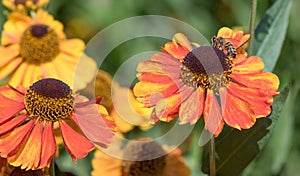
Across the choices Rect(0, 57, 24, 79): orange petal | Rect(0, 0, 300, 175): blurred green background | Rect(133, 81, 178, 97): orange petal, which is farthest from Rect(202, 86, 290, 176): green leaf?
Rect(0, 0, 300, 175): blurred green background

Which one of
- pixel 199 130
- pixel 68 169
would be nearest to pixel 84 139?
pixel 68 169

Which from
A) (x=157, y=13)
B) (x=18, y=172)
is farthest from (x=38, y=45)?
(x=157, y=13)

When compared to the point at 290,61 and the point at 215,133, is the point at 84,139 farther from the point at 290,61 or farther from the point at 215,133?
the point at 290,61

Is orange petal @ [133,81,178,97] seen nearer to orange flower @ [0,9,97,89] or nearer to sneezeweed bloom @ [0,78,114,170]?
sneezeweed bloom @ [0,78,114,170]

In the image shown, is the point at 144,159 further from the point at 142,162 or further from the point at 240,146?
the point at 240,146

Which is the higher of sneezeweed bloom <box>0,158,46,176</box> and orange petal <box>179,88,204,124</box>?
orange petal <box>179,88,204,124</box>

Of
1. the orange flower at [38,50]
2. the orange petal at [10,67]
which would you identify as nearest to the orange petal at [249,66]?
the orange flower at [38,50]
